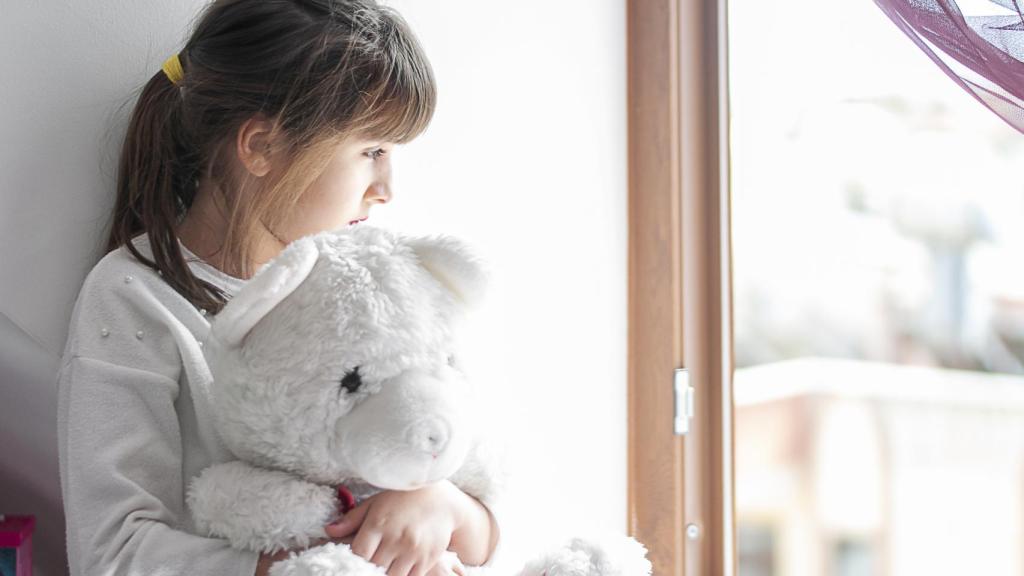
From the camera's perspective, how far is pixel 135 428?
110cm

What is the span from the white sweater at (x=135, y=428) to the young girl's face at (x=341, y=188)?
13 cm

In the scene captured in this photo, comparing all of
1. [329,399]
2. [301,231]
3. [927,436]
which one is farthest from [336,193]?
[927,436]

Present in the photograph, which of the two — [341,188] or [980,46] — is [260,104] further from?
[980,46]

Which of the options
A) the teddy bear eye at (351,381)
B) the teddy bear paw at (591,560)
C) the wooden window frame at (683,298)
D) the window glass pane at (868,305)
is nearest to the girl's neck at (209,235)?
the teddy bear eye at (351,381)

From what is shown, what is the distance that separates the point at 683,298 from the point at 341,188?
0.70m

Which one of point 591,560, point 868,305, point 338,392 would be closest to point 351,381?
point 338,392

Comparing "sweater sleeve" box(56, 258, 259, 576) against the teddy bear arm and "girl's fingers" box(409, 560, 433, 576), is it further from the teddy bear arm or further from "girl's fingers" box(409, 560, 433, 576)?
"girl's fingers" box(409, 560, 433, 576)

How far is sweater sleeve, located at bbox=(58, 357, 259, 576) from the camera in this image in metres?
1.00

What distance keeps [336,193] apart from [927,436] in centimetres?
111

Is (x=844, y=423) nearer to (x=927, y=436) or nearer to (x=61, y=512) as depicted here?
(x=927, y=436)

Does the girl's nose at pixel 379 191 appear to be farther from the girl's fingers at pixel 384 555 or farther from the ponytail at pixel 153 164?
the girl's fingers at pixel 384 555

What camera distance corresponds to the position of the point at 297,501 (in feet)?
3.06

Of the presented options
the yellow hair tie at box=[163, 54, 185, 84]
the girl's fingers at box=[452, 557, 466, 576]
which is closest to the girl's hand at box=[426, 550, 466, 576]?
the girl's fingers at box=[452, 557, 466, 576]

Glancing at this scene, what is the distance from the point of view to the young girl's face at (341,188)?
121 cm
